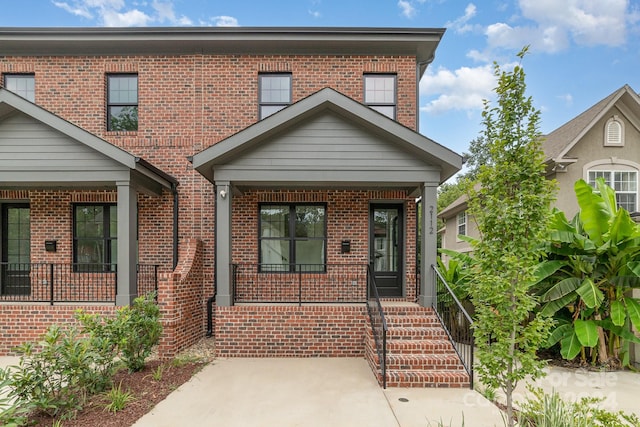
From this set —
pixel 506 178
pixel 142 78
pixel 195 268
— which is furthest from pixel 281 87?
pixel 506 178

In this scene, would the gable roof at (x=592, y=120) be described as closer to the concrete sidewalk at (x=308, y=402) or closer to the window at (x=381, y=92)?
the window at (x=381, y=92)

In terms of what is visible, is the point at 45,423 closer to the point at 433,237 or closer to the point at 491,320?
the point at 491,320

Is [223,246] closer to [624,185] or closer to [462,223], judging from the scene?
[624,185]

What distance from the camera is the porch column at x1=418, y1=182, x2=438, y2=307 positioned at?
6.95 m

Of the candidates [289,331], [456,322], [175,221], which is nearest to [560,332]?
[456,322]

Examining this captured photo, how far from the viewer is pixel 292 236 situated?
8508 mm

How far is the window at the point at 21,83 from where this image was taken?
8844 millimetres

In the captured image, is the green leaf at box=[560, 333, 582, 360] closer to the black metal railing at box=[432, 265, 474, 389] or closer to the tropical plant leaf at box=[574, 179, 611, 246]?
the black metal railing at box=[432, 265, 474, 389]

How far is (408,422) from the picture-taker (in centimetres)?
426

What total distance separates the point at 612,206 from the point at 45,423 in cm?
971

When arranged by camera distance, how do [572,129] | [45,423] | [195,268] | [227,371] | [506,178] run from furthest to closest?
[572,129] < [195,268] < [227,371] < [45,423] < [506,178]

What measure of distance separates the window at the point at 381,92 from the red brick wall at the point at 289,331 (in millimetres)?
5067

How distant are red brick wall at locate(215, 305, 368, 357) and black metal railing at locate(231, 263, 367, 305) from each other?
1252 millimetres

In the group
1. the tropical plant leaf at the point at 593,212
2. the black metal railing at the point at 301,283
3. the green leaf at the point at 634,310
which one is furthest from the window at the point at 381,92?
the green leaf at the point at 634,310
